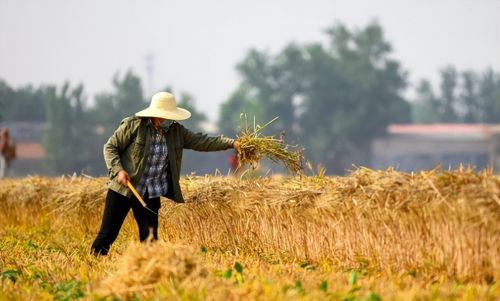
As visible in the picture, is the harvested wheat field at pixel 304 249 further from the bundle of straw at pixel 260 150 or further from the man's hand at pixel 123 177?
the man's hand at pixel 123 177

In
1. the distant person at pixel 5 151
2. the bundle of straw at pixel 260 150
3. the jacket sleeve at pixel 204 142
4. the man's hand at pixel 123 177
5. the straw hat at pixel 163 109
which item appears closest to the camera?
the man's hand at pixel 123 177

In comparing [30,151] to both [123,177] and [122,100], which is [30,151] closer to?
[122,100]

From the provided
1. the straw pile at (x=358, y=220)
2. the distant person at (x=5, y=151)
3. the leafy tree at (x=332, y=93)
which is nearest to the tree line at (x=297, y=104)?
the leafy tree at (x=332, y=93)

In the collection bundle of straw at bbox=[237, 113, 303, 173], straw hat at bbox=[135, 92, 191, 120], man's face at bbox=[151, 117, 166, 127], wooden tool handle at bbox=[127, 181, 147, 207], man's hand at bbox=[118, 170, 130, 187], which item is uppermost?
straw hat at bbox=[135, 92, 191, 120]

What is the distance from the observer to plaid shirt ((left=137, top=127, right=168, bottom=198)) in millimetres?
9203

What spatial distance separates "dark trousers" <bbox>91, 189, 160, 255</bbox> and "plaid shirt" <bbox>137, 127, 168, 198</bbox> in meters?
0.11

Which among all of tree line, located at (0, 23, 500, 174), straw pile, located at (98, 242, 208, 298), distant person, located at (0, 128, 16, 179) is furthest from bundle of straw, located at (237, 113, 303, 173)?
tree line, located at (0, 23, 500, 174)

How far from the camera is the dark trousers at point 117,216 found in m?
9.26

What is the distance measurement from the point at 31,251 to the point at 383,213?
4.63 m

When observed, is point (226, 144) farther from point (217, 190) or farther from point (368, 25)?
point (368, 25)

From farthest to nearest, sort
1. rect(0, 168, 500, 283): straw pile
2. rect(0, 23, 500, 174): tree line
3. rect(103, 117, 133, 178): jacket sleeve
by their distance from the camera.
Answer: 1. rect(0, 23, 500, 174): tree line
2. rect(103, 117, 133, 178): jacket sleeve
3. rect(0, 168, 500, 283): straw pile

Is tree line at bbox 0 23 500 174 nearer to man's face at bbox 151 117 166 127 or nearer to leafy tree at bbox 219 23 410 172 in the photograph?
leafy tree at bbox 219 23 410 172

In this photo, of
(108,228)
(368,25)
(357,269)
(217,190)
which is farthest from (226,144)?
(368,25)

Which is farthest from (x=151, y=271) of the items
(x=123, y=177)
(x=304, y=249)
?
(x=304, y=249)
